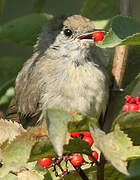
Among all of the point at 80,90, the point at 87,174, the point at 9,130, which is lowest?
the point at 80,90

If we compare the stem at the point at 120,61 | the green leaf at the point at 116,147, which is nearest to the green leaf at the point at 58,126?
the green leaf at the point at 116,147

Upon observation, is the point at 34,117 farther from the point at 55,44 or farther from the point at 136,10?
the point at 136,10

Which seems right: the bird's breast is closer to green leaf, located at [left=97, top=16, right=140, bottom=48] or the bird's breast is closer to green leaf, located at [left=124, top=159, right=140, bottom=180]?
green leaf, located at [left=97, top=16, right=140, bottom=48]

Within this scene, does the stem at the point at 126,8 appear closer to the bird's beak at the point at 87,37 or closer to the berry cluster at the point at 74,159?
the bird's beak at the point at 87,37

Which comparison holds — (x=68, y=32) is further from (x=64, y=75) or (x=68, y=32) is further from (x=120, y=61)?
(x=120, y=61)

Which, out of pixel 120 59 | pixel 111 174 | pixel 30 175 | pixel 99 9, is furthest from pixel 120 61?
pixel 30 175

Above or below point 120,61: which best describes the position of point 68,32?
below
